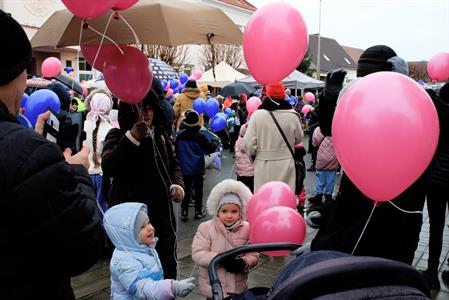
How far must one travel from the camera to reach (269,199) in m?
2.98

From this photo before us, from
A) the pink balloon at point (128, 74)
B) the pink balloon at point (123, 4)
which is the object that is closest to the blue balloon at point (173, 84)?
the pink balloon at point (128, 74)

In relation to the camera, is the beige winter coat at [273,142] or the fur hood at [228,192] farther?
the beige winter coat at [273,142]

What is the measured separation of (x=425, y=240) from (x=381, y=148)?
458cm

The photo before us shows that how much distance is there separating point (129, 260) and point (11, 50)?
1.50m

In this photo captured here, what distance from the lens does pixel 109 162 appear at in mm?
3014

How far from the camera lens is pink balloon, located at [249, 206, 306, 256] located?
2.57 meters

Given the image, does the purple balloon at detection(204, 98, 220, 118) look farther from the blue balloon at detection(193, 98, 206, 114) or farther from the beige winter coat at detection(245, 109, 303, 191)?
the beige winter coat at detection(245, 109, 303, 191)

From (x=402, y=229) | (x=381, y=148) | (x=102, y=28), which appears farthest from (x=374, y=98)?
(x=102, y=28)

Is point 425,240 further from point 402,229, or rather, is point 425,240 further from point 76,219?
point 76,219

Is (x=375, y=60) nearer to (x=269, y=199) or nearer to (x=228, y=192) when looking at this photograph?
(x=269, y=199)

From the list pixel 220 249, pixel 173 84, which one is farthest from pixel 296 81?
pixel 220 249

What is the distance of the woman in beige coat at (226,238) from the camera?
290 centimetres

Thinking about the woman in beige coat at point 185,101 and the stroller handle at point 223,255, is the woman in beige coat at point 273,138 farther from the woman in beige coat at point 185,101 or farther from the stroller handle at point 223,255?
the woman in beige coat at point 185,101

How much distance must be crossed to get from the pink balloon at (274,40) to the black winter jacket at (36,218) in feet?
6.22
